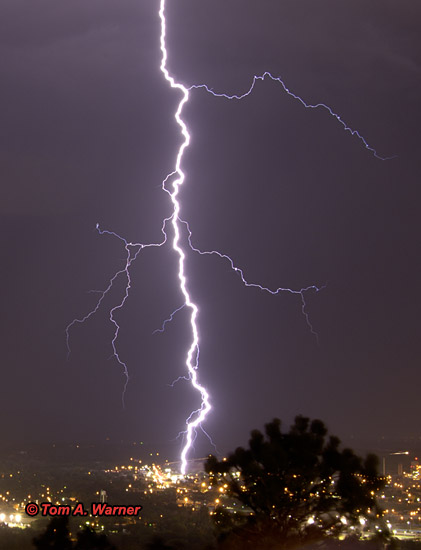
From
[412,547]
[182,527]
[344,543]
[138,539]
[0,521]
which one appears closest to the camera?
[344,543]

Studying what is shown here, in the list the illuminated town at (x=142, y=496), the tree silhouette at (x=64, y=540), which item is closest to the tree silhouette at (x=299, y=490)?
the illuminated town at (x=142, y=496)

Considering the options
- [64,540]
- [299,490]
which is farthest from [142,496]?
[64,540]

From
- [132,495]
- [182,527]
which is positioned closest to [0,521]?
[132,495]

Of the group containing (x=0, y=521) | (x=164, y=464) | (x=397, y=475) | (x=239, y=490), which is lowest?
(x=239, y=490)

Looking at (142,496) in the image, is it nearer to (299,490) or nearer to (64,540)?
(299,490)

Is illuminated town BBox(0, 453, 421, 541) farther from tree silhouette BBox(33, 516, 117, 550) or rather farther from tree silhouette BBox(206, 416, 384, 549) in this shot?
tree silhouette BBox(33, 516, 117, 550)

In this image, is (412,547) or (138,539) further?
(138,539)

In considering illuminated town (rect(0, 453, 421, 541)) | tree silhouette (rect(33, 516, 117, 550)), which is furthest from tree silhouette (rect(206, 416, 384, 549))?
Answer: tree silhouette (rect(33, 516, 117, 550))

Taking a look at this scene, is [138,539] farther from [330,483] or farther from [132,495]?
[132,495]
